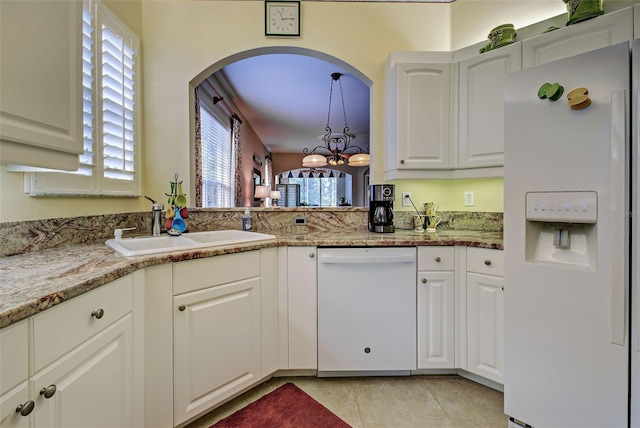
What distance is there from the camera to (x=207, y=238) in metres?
1.85

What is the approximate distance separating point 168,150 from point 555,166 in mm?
2248

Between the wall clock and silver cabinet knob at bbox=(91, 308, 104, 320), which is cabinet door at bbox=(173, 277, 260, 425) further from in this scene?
the wall clock

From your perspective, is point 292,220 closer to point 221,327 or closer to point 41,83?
point 221,327

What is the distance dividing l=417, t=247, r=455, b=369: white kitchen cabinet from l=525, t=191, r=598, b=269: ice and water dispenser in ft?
1.60

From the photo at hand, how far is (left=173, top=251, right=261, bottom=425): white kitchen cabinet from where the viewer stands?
127 cm

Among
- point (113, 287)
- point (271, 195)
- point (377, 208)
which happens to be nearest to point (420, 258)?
point (377, 208)

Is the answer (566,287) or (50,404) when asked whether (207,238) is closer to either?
(50,404)

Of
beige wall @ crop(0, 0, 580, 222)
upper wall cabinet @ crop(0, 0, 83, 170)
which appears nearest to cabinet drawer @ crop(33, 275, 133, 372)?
upper wall cabinet @ crop(0, 0, 83, 170)

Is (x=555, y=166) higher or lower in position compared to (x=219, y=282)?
higher

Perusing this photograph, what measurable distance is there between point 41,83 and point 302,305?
4.78ft

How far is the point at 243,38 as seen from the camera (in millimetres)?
2092

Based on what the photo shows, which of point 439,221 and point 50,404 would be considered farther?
point 439,221

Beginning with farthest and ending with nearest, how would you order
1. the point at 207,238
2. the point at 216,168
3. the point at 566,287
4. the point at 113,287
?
the point at 216,168 < the point at 207,238 < the point at 566,287 < the point at 113,287

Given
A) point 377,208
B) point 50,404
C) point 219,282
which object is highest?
point 377,208
